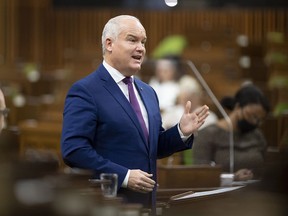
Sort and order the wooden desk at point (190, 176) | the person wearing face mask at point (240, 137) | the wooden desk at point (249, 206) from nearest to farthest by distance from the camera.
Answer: the wooden desk at point (249, 206) < the wooden desk at point (190, 176) < the person wearing face mask at point (240, 137)

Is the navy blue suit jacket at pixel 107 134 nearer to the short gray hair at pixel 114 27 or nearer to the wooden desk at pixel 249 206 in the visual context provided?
the short gray hair at pixel 114 27

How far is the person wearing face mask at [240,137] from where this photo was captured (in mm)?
4359

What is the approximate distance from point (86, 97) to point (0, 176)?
1.30m

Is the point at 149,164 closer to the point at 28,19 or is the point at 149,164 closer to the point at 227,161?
the point at 227,161

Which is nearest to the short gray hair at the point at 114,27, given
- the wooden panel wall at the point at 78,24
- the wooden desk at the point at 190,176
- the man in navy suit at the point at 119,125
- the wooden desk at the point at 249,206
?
the man in navy suit at the point at 119,125

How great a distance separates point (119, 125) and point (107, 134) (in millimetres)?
49

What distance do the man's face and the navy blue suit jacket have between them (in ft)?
0.25

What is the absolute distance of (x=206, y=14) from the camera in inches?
400

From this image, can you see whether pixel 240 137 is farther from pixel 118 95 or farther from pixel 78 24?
pixel 78 24

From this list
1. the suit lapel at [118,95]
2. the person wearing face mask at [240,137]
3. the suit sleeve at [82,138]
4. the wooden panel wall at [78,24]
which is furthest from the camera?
the wooden panel wall at [78,24]

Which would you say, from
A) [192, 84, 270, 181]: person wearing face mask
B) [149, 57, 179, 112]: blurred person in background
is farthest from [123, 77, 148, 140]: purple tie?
[149, 57, 179, 112]: blurred person in background

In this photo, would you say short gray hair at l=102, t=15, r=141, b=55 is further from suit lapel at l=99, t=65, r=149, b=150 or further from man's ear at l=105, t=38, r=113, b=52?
suit lapel at l=99, t=65, r=149, b=150

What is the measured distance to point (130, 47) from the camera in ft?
9.96

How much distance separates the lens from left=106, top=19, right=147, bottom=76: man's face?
3035 mm
